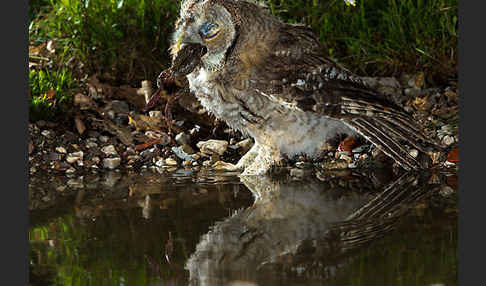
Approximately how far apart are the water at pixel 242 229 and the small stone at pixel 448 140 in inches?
21.7

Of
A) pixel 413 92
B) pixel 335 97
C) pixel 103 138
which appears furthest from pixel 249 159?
pixel 413 92

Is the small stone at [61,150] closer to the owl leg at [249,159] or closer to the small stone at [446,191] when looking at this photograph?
the owl leg at [249,159]

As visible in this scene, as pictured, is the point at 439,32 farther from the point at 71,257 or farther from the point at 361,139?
the point at 71,257

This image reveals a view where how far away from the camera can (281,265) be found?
2.96m

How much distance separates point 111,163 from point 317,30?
2.46 m

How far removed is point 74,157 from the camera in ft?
16.8

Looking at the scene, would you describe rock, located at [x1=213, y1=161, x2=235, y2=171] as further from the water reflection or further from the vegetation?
the vegetation

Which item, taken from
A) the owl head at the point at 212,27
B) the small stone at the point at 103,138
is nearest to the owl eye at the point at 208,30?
the owl head at the point at 212,27

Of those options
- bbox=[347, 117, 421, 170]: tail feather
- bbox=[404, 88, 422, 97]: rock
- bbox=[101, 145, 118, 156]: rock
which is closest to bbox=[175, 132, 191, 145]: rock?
bbox=[101, 145, 118, 156]: rock

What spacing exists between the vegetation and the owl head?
1427mm

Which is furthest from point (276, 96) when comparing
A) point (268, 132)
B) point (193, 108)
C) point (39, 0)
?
point (39, 0)

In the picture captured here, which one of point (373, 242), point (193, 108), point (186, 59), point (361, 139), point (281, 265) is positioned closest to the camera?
point (281, 265)

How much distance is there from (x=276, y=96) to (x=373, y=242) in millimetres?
1571

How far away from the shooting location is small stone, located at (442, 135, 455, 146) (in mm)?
4996
